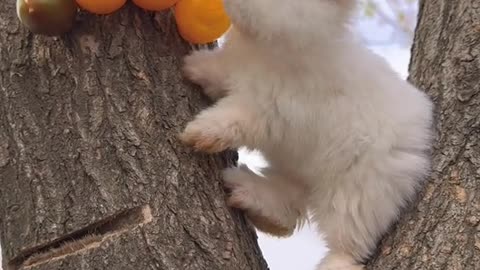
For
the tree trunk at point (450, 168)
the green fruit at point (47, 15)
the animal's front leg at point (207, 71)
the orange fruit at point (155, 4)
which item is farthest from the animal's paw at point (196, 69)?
the tree trunk at point (450, 168)

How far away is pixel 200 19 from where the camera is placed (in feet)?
4.33

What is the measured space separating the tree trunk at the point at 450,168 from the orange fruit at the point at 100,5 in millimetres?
657

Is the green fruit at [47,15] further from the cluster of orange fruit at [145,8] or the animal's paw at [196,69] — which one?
the animal's paw at [196,69]

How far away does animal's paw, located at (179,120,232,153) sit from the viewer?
1.28 m

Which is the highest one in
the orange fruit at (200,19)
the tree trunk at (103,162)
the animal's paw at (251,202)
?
the orange fruit at (200,19)

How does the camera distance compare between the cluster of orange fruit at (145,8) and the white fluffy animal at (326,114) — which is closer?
the cluster of orange fruit at (145,8)

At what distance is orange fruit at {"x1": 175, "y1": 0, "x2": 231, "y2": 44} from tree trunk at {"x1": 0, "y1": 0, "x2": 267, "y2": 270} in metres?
0.07

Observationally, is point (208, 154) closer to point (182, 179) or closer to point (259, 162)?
point (182, 179)

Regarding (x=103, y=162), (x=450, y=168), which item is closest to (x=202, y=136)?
(x=103, y=162)

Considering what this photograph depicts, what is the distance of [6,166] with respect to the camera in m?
1.27

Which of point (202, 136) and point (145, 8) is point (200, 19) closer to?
point (145, 8)

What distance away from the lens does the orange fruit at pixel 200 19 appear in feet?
4.30

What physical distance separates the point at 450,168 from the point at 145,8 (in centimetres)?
66

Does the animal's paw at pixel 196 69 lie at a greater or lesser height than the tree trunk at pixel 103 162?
greater
